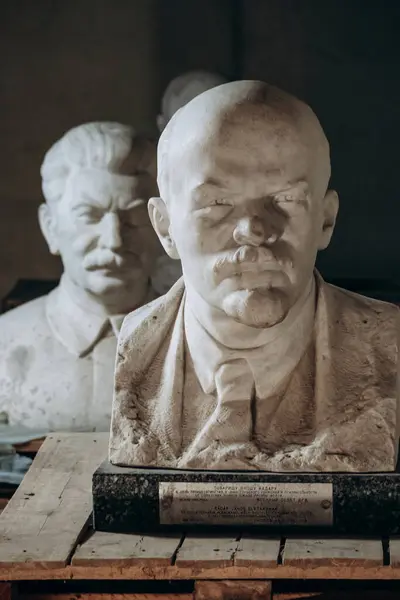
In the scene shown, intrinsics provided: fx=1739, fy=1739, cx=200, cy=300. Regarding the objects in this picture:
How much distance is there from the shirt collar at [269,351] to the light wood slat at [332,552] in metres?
0.41

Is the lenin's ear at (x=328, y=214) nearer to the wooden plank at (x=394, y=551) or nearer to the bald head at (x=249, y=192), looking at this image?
the bald head at (x=249, y=192)

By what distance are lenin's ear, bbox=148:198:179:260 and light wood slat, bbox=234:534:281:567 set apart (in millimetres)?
758

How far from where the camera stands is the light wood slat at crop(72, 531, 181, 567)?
4188 millimetres

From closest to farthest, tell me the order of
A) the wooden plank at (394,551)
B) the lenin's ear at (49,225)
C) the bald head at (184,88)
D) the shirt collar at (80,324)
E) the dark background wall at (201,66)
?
the wooden plank at (394,551), the shirt collar at (80,324), the lenin's ear at (49,225), the bald head at (184,88), the dark background wall at (201,66)

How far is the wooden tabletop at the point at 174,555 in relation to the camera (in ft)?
13.6

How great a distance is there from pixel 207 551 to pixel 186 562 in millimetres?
74

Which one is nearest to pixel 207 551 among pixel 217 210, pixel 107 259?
pixel 217 210

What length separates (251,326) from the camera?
4266 millimetres

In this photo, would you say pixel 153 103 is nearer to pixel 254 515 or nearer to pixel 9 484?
pixel 9 484

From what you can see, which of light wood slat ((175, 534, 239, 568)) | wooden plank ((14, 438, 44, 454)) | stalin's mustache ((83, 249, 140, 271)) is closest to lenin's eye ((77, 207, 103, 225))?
stalin's mustache ((83, 249, 140, 271))

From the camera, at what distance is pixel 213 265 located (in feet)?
13.9

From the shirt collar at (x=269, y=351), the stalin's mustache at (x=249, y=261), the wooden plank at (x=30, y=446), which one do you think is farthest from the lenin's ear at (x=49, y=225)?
the stalin's mustache at (x=249, y=261)

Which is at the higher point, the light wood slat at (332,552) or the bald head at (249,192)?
the bald head at (249,192)

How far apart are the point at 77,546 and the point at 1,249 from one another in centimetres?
352
